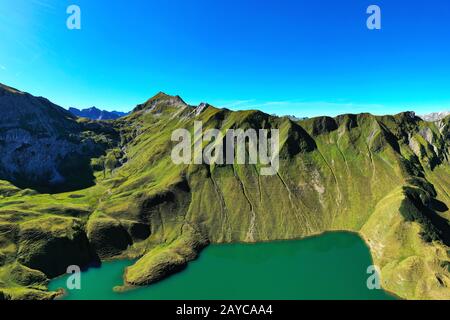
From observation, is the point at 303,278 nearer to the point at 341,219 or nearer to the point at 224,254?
the point at 224,254

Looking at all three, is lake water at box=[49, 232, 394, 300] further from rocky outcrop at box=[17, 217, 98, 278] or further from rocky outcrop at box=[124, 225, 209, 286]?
rocky outcrop at box=[17, 217, 98, 278]

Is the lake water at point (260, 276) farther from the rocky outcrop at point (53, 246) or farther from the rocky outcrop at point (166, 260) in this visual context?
the rocky outcrop at point (53, 246)

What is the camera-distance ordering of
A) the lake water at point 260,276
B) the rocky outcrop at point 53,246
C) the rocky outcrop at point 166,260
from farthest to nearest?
1. the rocky outcrop at point 53,246
2. the rocky outcrop at point 166,260
3. the lake water at point 260,276

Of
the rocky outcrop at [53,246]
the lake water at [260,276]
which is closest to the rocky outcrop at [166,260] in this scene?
the lake water at [260,276]

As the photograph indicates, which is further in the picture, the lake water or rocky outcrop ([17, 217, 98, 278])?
rocky outcrop ([17, 217, 98, 278])

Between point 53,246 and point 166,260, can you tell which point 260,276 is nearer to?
point 166,260

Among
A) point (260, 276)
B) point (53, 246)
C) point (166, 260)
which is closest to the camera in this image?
point (260, 276)

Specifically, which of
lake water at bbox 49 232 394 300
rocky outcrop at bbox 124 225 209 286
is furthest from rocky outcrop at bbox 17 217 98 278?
rocky outcrop at bbox 124 225 209 286

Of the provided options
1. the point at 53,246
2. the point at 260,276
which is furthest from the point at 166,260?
the point at 53,246
